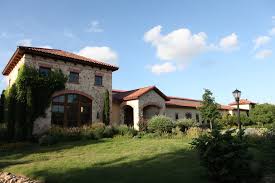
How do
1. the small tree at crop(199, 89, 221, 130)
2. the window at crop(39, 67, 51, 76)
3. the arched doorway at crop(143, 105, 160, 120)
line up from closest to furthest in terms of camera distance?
the window at crop(39, 67, 51, 76)
the arched doorway at crop(143, 105, 160, 120)
the small tree at crop(199, 89, 221, 130)

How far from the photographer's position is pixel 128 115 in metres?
28.9

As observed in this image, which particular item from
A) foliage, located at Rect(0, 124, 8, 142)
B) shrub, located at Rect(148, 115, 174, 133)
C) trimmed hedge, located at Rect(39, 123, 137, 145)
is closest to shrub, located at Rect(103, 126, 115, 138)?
trimmed hedge, located at Rect(39, 123, 137, 145)

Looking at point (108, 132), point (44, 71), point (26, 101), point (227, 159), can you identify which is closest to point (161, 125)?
point (108, 132)

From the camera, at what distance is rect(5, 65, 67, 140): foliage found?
2086 centimetres

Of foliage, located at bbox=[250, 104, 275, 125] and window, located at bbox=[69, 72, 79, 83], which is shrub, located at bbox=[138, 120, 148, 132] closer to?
window, located at bbox=[69, 72, 79, 83]

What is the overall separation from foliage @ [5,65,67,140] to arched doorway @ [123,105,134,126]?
348 inches

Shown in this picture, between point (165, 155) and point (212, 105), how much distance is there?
21.9 meters

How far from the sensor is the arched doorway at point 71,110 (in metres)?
22.9

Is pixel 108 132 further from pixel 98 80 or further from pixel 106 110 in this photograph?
pixel 98 80

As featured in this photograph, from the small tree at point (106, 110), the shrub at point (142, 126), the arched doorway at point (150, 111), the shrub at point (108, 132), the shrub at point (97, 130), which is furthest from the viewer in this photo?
the arched doorway at point (150, 111)

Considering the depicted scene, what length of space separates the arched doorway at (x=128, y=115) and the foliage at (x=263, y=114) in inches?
818

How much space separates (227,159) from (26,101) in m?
16.9

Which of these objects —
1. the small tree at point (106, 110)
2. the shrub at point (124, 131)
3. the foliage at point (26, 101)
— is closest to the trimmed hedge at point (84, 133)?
the shrub at point (124, 131)

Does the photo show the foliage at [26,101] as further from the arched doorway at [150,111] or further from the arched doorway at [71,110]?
the arched doorway at [150,111]
